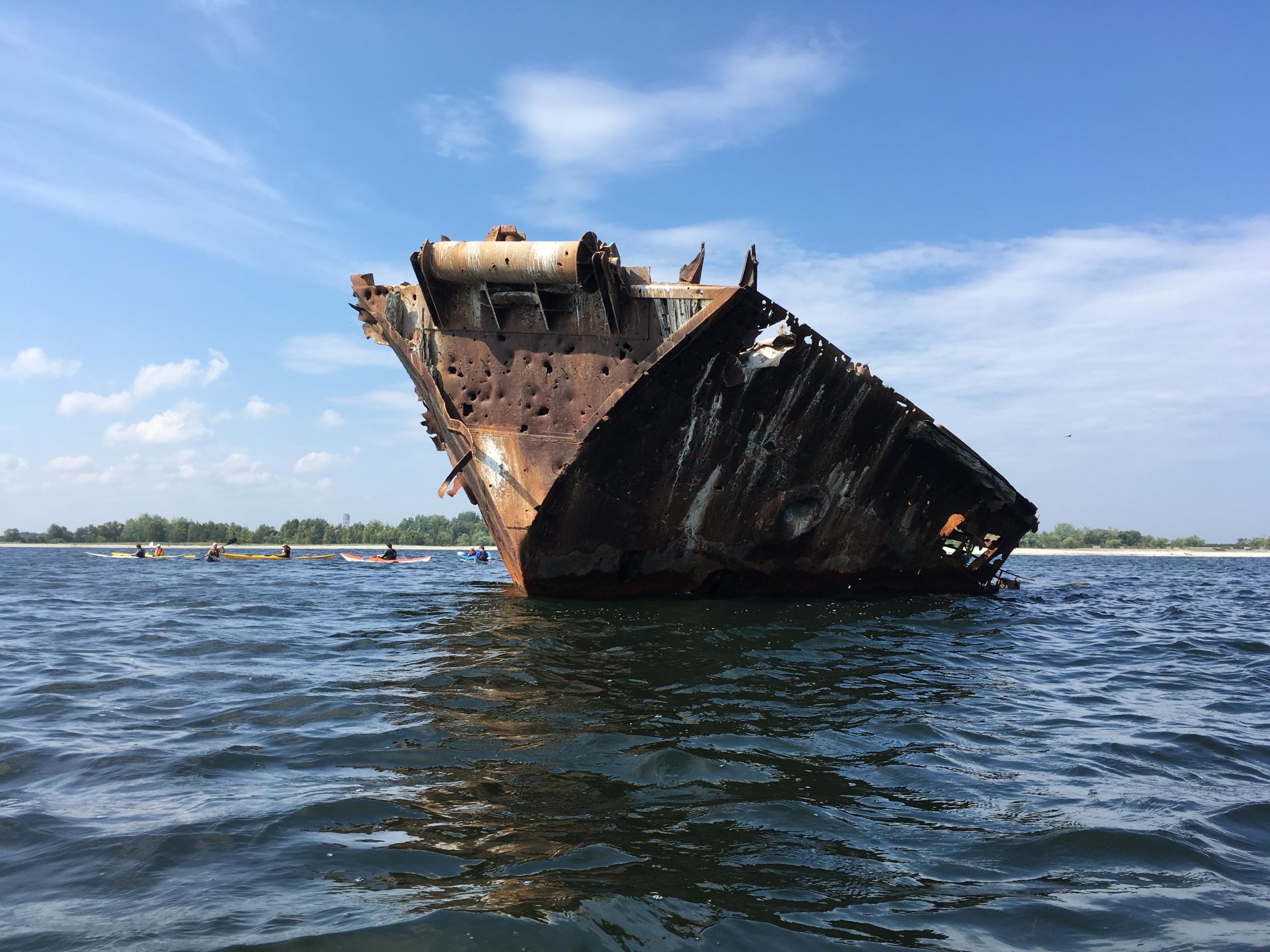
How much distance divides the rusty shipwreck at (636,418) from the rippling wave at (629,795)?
1.62 metres

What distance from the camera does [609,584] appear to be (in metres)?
9.59

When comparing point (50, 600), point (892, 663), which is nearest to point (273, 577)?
point (50, 600)

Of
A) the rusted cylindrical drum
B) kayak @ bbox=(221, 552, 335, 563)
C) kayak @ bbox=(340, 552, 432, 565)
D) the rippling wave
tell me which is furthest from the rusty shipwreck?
kayak @ bbox=(221, 552, 335, 563)

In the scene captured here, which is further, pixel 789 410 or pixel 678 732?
pixel 789 410

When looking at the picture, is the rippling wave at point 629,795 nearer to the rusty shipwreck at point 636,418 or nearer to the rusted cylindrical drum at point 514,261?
the rusty shipwreck at point 636,418

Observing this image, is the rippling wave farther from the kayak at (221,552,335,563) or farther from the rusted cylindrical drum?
the kayak at (221,552,335,563)

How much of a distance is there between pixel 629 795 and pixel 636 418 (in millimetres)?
5343

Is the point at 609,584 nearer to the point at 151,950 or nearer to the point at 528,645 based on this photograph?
the point at 528,645

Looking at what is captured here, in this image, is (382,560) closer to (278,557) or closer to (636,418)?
Result: (278,557)

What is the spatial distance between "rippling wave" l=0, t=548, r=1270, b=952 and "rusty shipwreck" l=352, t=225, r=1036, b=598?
1615 millimetres

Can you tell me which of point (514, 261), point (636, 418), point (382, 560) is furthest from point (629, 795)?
point (382, 560)

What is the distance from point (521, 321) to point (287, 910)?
7.26 meters

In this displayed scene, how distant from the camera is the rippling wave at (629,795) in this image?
7.98ft

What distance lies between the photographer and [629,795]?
3.47m
